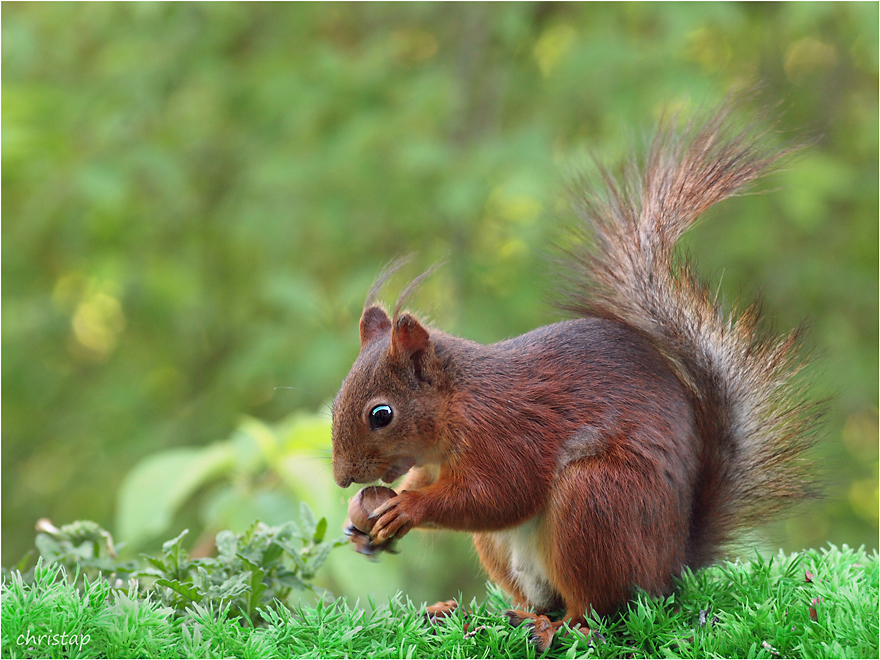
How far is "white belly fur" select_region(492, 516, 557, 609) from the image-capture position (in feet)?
5.97

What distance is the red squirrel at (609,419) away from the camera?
1.73 m

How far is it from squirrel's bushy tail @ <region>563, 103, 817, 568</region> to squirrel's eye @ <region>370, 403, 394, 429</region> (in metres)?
0.60

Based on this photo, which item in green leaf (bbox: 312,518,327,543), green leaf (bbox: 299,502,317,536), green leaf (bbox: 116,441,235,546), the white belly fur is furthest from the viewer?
green leaf (bbox: 116,441,235,546)

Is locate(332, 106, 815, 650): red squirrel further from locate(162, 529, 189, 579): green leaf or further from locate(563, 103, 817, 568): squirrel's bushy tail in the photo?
locate(162, 529, 189, 579): green leaf

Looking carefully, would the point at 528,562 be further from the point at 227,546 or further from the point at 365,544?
the point at 227,546

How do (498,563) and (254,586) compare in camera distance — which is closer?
(254,586)

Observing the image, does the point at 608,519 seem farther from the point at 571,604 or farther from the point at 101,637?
the point at 101,637

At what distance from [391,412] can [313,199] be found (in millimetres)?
2575

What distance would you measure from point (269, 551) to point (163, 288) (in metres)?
2.63

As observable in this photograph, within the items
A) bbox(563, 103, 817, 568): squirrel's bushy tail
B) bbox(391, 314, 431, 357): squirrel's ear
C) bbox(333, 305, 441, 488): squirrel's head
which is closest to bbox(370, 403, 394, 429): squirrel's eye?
bbox(333, 305, 441, 488): squirrel's head

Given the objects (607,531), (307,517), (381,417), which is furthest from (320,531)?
(607,531)

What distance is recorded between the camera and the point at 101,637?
151 cm

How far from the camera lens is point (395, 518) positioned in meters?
1.69

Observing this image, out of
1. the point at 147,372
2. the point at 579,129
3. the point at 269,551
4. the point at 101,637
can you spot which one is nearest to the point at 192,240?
the point at 147,372
